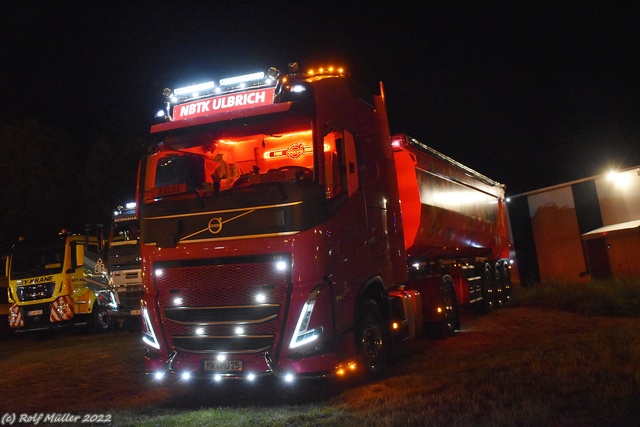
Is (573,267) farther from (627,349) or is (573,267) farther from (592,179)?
(627,349)

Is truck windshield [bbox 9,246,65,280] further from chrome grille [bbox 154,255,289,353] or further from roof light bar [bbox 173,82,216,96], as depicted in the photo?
chrome grille [bbox 154,255,289,353]

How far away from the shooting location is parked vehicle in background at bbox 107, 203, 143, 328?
14.3m

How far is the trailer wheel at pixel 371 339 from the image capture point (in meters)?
7.06

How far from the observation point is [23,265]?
54.0 ft

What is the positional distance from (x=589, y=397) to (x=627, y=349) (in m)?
2.36

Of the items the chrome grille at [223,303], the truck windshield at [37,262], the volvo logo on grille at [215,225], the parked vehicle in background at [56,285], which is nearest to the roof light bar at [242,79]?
the volvo logo on grille at [215,225]

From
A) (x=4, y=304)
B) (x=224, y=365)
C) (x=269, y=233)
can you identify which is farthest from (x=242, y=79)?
(x=4, y=304)

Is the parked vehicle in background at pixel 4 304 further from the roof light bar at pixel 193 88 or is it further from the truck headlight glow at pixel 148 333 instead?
the roof light bar at pixel 193 88

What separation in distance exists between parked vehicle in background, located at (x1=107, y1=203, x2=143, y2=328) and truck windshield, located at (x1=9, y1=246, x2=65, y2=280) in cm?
255

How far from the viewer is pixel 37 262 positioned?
16344 mm

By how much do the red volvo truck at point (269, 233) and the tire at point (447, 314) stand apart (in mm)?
2727

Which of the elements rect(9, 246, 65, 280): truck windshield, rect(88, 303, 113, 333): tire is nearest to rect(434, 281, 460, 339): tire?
rect(88, 303, 113, 333): tire

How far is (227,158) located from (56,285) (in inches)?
419

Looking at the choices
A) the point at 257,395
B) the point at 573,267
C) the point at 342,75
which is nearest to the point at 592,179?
the point at 573,267
